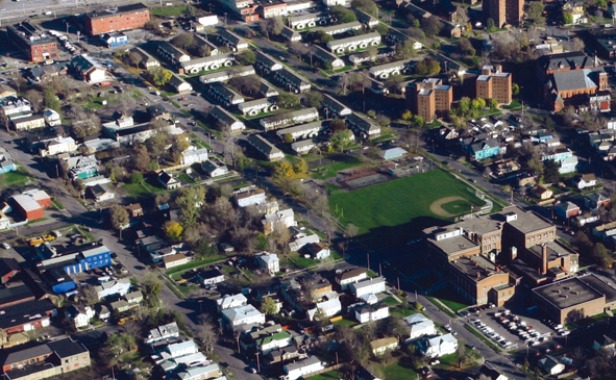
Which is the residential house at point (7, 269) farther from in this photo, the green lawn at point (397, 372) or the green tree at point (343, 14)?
the green tree at point (343, 14)

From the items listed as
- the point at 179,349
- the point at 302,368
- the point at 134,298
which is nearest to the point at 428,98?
the point at 134,298

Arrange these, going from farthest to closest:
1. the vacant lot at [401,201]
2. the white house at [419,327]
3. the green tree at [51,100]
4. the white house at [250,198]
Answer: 1. the green tree at [51,100]
2. the white house at [250,198]
3. the vacant lot at [401,201]
4. the white house at [419,327]

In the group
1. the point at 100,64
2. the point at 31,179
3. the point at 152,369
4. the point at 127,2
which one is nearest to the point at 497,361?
the point at 152,369

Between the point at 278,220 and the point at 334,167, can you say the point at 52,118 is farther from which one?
the point at 278,220

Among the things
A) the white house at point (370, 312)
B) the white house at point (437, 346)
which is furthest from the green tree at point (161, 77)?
the white house at point (437, 346)

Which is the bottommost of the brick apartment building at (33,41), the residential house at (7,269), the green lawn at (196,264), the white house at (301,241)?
the green lawn at (196,264)
